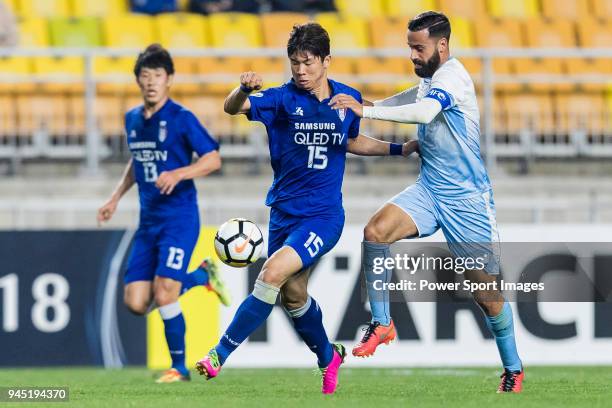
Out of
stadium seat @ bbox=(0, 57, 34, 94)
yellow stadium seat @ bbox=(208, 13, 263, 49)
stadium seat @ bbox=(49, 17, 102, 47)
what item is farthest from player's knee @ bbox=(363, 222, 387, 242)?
stadium seat @ bbox=(49, 17, 102, 47)

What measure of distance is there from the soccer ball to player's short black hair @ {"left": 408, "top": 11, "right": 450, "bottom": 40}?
63.5 inches

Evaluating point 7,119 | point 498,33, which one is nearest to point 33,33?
point 7,119

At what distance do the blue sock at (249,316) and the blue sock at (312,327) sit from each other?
14.3 inches

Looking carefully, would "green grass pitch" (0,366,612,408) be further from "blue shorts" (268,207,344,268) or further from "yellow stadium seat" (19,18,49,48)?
"yellow stadium seat" (19,18,49,48)

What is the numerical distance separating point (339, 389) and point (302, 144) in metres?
1.76

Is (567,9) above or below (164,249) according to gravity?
above

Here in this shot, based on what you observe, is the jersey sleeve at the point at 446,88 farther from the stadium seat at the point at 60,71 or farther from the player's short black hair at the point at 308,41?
the stadium seat at the point at 60,71

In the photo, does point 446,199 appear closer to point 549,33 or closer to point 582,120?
point 582,120

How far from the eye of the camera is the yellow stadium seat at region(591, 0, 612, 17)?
17906mm

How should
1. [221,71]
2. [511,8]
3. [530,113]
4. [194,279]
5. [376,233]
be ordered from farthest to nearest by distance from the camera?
1. [511,8]
2. [221,71]
3. [530,113]
4. [194,279]
5. [376,233]

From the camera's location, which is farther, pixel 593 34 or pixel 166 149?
pixel 593 34

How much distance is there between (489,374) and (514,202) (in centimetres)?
195

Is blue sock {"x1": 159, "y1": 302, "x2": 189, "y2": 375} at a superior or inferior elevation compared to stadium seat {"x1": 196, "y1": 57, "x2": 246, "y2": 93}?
inferior

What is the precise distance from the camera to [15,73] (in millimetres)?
14844
